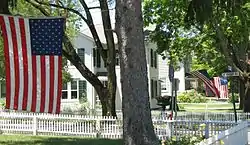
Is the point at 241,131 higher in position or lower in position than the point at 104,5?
lower

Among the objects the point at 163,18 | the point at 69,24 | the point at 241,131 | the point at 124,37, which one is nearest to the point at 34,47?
the point at 124,37

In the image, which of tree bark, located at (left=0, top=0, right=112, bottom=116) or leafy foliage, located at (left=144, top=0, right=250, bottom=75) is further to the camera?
leafy foliage, located at (left=144, top=0, right=250, bottom=75)

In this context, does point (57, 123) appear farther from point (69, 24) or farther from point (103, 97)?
point (69, 24)

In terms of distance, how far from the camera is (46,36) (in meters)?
9.02

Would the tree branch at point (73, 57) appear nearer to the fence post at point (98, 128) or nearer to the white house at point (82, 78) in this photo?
the fence post at point (98, 128)

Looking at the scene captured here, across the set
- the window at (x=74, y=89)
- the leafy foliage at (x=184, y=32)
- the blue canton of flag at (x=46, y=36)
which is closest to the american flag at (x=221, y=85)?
the leafy foliage at (x=184, y=32)

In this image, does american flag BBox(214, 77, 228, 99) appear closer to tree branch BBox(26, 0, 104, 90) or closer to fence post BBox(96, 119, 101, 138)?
tree branch BBox(26, 0, 104, 90)

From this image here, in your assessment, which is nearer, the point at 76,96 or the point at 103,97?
the point at 103,97

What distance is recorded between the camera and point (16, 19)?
9.03 meters

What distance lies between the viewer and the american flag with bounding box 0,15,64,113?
8.99 m

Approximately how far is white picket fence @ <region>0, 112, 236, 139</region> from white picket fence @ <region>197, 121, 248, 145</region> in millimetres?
3354

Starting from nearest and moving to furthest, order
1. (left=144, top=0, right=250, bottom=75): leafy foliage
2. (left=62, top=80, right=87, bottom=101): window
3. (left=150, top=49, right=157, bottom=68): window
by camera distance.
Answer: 1. (left=144, top=0, right=250, bottom=75): leafy foliage
2. (left=62, top=80, right=87, bottom=101): window
3. (left=150, top=49, right=157, bottom=68): window

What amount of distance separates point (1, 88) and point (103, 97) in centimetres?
2478

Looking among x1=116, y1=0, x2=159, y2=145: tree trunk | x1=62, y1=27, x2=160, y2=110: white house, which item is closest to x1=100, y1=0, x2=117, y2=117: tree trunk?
x1=116, y1=0, x2=159, y2=145: tree trunk
